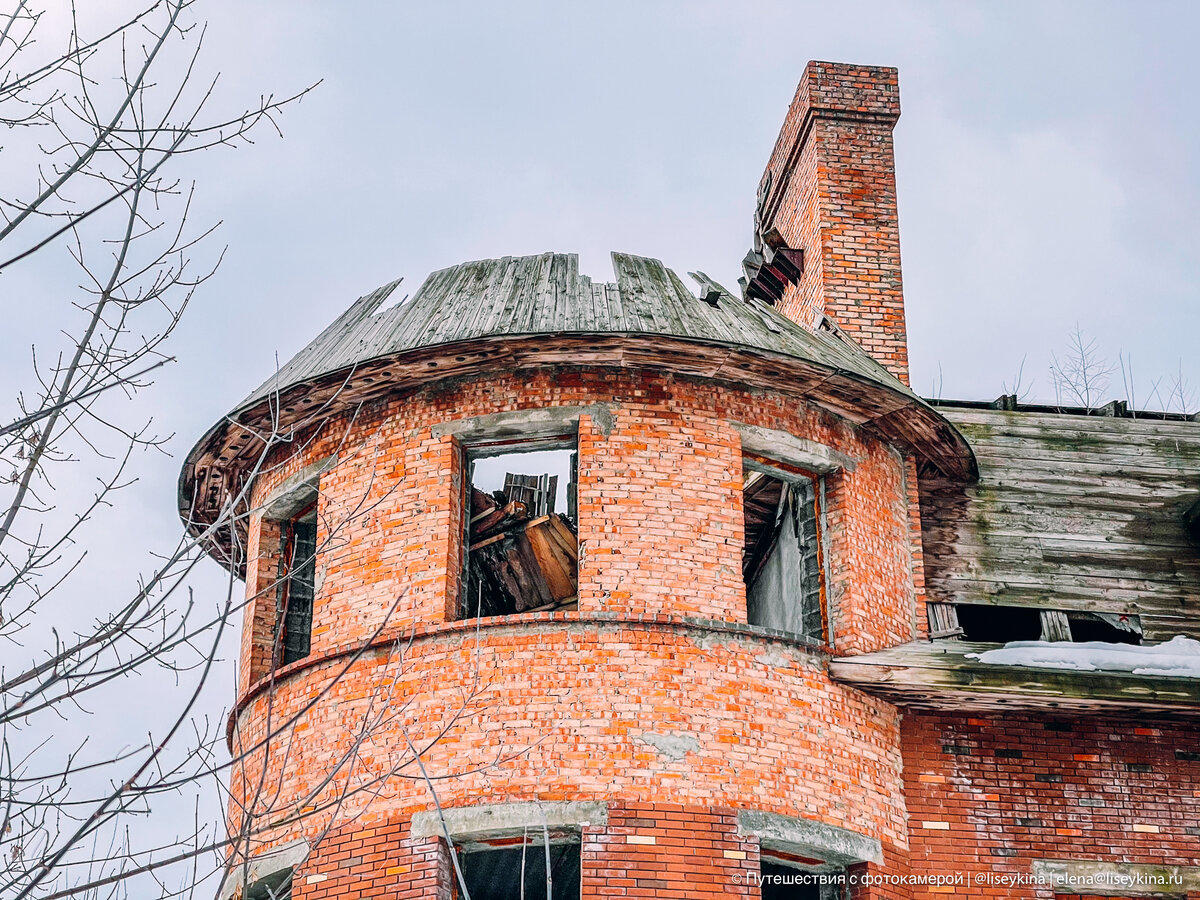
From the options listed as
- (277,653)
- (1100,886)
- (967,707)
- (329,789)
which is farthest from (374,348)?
(1100,886)

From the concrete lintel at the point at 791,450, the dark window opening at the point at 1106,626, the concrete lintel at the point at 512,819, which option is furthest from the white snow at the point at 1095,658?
the concrete lintel at the point at 512,819

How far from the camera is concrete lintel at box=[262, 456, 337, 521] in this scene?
12.6 metres

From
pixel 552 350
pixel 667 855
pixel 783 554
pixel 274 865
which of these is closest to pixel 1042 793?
pixel 783 554

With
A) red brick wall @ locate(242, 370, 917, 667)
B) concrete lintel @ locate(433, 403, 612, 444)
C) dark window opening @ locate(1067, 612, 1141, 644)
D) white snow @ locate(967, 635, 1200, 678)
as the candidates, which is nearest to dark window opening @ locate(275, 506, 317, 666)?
red brick wall @ locate(242, 370, 917, 667)

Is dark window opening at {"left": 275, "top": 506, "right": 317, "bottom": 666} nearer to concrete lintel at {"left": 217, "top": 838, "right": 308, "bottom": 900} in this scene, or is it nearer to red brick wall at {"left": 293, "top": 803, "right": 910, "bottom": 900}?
concrete lintel at {"left": 217, "top": 838, "right": 308, "bottom": 900}

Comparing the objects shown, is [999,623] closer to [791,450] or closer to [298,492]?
[791,450]

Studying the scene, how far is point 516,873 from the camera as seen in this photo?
14.4 meters

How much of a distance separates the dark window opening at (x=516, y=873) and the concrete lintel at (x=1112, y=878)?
4000mm

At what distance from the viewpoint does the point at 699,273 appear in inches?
555

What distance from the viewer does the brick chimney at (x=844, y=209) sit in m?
15.8

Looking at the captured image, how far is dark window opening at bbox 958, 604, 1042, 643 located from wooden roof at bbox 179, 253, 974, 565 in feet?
4.16

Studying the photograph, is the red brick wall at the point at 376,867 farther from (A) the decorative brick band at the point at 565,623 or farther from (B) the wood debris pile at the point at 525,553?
(B) the wood debris pile at the point at 525,553

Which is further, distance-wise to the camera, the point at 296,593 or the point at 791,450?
the point at 296,593

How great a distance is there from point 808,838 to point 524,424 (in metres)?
3.85
